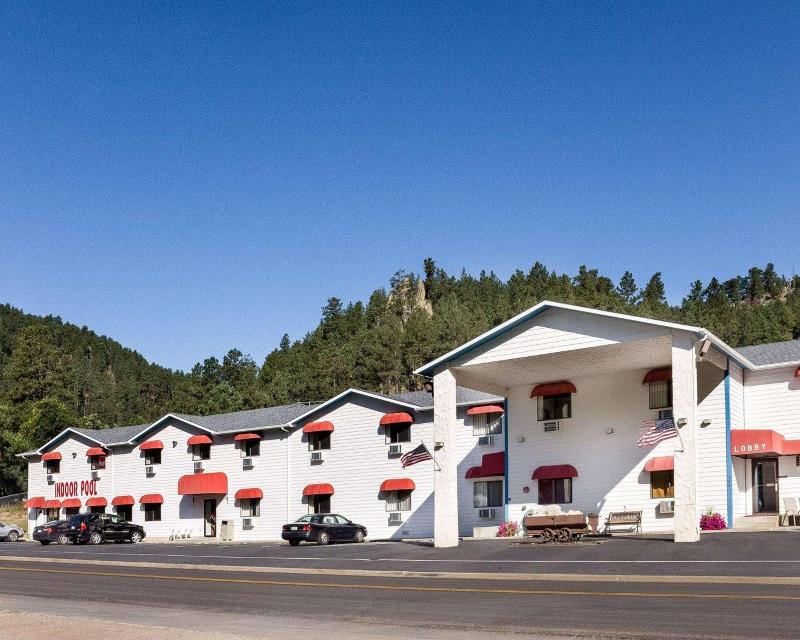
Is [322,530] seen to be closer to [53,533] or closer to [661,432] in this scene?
[53,533]

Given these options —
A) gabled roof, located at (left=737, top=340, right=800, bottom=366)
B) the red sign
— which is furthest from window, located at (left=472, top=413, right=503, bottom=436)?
the red sign

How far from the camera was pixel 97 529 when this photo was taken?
4738 centimetres

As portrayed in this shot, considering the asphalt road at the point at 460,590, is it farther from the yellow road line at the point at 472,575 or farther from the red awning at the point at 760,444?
the red awning at the point at 760,444

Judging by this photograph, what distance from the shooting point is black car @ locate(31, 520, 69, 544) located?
47.1m

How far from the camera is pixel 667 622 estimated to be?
1345 cm

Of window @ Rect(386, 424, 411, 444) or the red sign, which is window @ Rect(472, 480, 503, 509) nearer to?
window @ Rect(386, 424, 411, 444)

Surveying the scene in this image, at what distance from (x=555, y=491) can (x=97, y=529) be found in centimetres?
2325

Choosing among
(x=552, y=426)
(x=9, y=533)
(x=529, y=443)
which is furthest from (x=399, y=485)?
(x=9, y=533)

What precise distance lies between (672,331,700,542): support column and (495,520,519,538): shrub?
10.1 meters

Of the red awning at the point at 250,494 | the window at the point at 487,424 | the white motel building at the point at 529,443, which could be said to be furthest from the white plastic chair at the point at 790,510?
the red awning at the point at 250,494

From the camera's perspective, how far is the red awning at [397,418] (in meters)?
45.9

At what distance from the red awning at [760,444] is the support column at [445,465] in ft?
33.1

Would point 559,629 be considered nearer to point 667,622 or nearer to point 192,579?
point 667,622

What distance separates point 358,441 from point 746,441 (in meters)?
20.1
